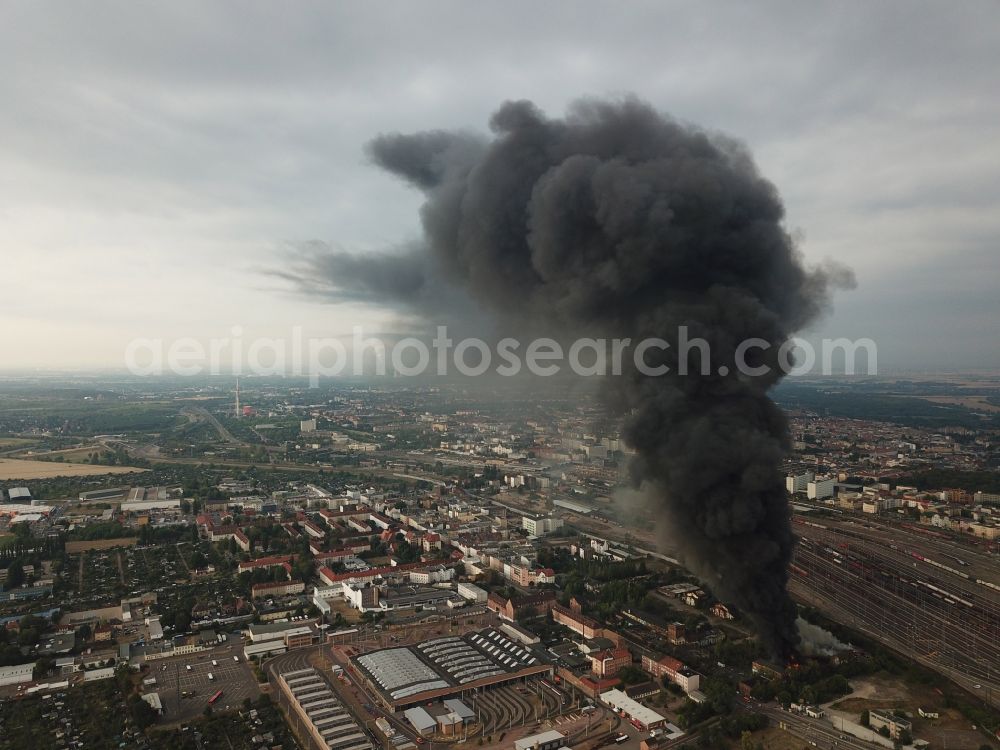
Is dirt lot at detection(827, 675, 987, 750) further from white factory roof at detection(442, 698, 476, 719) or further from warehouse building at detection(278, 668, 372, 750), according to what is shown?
warehouse building at detection(278, 668, 372, 750)

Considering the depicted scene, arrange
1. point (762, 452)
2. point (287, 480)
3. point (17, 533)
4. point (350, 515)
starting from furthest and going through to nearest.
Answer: point (287, 480)
point (350, 515)
point (17, 533)
point (762, 452)

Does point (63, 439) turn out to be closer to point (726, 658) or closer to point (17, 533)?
point (17, 533)

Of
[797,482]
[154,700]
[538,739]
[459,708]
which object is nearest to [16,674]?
[154,700]

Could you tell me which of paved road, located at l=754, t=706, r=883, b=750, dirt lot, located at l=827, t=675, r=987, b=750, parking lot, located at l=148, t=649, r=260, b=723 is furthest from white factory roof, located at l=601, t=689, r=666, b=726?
parking lot, located at l=148, t=649, r=260, b=723

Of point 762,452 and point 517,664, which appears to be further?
point 517,664

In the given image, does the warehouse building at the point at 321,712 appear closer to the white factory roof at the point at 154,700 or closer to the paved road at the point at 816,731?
the white factory roof at the point at 154,700

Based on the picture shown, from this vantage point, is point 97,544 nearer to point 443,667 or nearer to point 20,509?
point 20,509

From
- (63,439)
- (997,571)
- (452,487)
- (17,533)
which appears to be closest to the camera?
(997,571)

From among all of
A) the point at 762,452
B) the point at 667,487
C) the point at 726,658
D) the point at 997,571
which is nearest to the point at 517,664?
the point at 726,658
